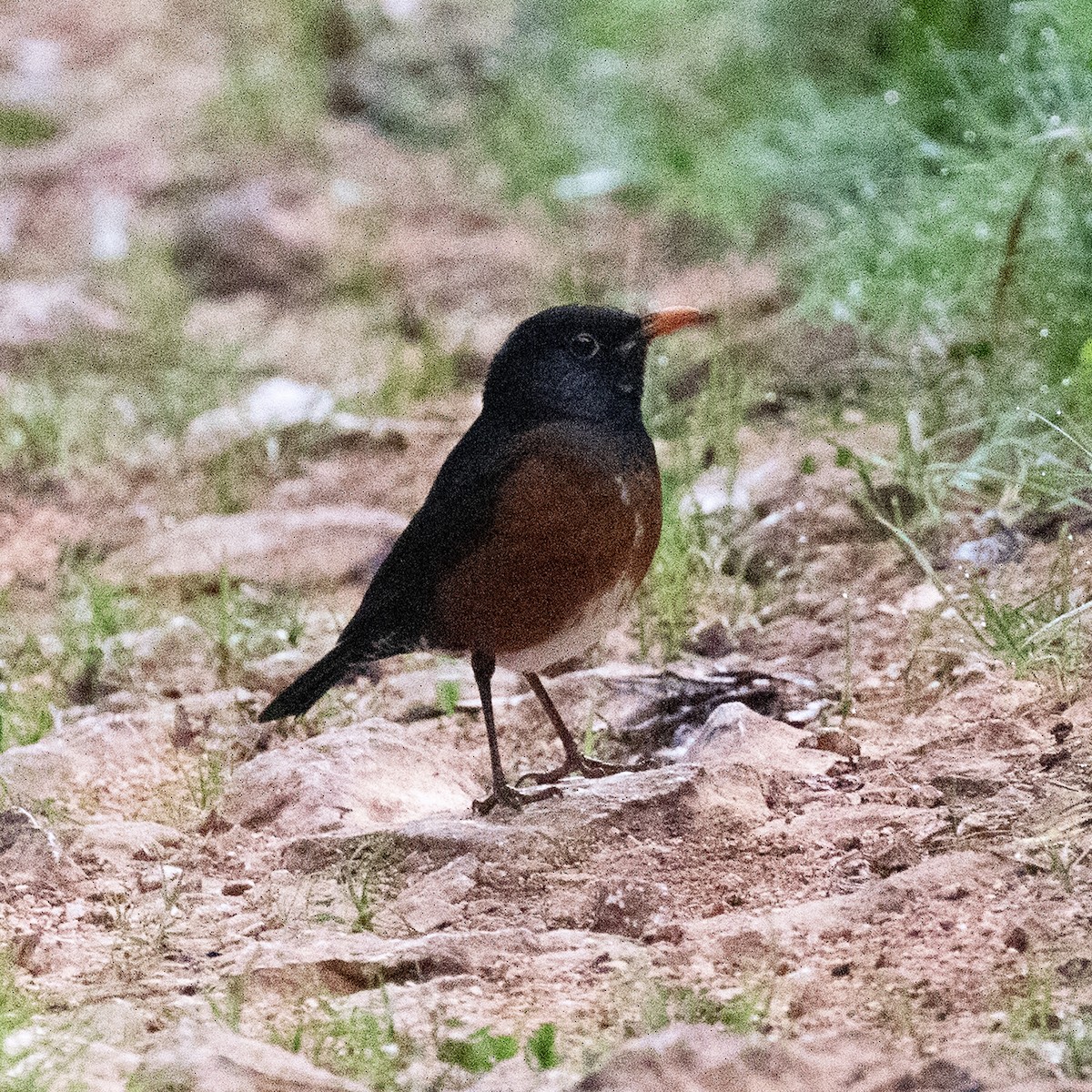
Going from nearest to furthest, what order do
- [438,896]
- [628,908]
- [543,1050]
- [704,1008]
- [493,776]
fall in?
[543,1050]
[704,1008]
[628,908]
[438,896]
[493,776]

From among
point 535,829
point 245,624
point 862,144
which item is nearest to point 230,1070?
point 535,829

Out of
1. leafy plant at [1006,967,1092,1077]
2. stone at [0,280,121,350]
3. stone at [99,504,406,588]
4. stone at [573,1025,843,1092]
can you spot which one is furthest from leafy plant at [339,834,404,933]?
stone at [0,280,121,350]

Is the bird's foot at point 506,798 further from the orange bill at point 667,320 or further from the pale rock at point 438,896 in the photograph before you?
the orange bill at point 667,320

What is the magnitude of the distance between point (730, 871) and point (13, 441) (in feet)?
14.1

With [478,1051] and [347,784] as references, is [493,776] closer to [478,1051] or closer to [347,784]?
[347,784]

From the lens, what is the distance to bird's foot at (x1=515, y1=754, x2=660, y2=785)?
163 inches

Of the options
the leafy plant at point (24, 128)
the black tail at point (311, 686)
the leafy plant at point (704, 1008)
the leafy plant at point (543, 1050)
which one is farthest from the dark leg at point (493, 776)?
the leafy plant at point (24, 128)

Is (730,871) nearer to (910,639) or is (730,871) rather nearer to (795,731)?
(795,731)

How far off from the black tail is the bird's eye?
2.91ft

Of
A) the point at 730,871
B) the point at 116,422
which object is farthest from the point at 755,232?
the point at 730,871

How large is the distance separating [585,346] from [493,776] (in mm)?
1003

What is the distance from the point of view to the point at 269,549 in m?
5.81

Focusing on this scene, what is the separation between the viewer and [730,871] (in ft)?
11.1

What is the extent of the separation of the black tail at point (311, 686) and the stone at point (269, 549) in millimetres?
1414
